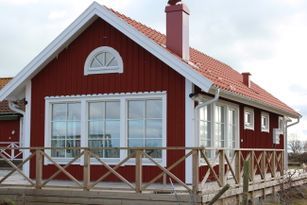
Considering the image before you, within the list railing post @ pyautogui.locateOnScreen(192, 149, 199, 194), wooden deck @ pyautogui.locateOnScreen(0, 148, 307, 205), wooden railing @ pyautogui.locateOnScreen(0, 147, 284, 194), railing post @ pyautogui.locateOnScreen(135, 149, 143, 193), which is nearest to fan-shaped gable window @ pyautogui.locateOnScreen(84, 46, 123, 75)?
wooden railing @ pyautogui.locateOnScreen(0, 147, 284, 194)

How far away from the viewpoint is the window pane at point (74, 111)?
1564 cm

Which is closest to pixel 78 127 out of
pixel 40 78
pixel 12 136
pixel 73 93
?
pixel 73 93

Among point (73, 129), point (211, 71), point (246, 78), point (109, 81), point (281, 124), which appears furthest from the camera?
point (281, 124)

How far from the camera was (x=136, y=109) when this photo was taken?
1482cm

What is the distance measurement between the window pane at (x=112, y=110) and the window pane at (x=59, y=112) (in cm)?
141

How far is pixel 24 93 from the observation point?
17.1m

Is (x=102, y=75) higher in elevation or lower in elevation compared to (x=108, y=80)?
higher

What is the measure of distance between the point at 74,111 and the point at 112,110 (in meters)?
1.23

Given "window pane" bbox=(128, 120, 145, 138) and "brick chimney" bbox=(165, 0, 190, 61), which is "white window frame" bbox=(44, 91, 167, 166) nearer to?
"window pane" bbox=(128, 120, 145, 138)

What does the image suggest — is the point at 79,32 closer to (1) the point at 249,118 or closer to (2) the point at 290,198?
(1) the point at 249,118

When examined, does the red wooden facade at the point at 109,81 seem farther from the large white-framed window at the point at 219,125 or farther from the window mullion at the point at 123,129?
the large white-framed window at the point at 219,125

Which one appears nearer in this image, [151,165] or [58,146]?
[151,165]

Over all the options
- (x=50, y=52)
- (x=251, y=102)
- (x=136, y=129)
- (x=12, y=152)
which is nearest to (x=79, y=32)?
(x=50, y=52)

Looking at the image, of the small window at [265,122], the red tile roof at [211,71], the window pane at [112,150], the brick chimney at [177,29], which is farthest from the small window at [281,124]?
the window pane at [112,150]
